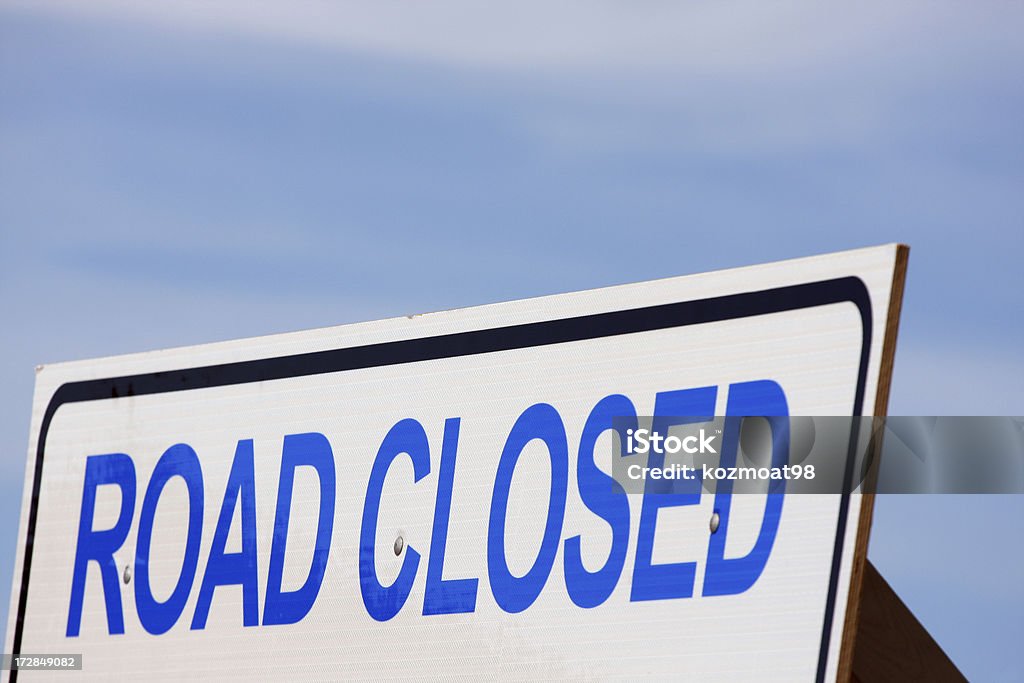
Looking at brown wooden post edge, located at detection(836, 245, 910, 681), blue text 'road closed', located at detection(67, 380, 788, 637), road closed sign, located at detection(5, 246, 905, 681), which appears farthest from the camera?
blue text 'road closed', located at detection(67, 380, 788, 637)

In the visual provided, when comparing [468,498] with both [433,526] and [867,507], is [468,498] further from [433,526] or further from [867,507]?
[867,507]

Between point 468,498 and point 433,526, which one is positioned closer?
point 468,498

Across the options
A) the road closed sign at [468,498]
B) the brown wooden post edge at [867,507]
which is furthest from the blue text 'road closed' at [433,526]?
the brown wooden post edge at [867,507]

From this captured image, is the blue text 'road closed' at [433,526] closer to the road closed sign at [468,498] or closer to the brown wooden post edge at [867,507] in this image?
the road closed sign at [468,498]

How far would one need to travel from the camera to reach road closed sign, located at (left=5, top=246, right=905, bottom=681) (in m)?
5.08

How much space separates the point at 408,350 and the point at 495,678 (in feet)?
5.17

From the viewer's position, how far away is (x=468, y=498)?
607cm

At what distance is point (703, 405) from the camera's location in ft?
17.8

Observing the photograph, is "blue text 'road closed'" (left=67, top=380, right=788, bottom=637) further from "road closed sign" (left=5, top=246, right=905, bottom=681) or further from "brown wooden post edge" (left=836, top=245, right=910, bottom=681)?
"brown wooden post edge" (left=836, top=245, right=910, bottom=681)

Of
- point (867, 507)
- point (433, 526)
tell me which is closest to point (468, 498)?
point (433, 526)

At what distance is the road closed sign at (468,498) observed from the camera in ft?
16.7

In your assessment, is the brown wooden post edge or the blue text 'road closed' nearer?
the brown wooden post edge

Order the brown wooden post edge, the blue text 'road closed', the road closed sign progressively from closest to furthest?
the brown wooden post edge, the road closed sign, the blue text 'road closed'

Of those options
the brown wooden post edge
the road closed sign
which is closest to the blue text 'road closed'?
the road closed sign
